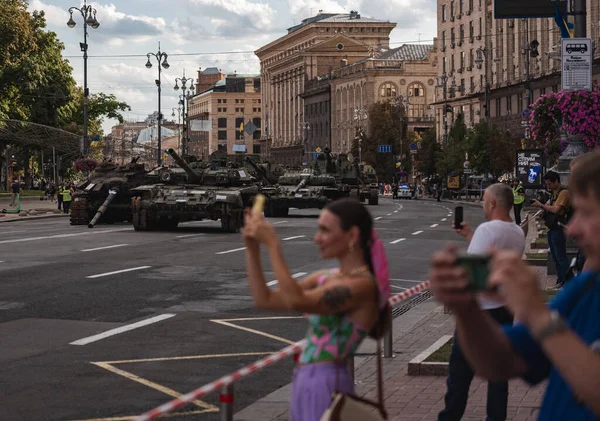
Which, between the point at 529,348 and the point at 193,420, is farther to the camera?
the point at 193,420

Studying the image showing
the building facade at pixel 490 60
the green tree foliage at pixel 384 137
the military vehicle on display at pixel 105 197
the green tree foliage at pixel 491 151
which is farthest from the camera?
the green tree foliage at pixel 384 137

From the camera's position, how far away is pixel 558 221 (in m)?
17.2

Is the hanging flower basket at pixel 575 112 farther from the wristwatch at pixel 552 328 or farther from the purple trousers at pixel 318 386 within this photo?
the wristwatch at pixel 552 328

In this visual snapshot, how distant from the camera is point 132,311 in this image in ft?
48.6

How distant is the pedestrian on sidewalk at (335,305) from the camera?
15.0ft

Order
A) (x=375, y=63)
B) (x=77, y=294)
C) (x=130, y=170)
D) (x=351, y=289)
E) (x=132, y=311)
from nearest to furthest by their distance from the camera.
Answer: (x=351, y=289) < (x=132, y=311) < (x=77, y=294) < (x=130, y=170) < (x=375, y=63)

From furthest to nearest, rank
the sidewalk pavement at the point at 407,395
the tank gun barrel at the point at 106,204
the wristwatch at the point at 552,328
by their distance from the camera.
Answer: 1. the tank gun barrel at the point at 106,204
2. the sidewalk pavement at the point at 407,395
3. the wristwatch at the point at 552,328

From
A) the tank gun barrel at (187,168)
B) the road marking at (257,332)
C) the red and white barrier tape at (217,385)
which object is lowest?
the road marking at (257,332)

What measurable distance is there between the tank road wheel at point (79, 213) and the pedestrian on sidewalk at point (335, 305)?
34706mm

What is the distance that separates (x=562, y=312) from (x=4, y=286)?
49.6ft

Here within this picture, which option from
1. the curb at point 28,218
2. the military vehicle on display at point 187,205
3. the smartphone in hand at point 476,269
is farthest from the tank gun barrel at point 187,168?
the smartphone in hand at point 476,269

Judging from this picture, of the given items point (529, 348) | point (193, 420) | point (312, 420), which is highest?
point (529, 348)

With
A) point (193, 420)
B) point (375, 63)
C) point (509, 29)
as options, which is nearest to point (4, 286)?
point (193, 420)

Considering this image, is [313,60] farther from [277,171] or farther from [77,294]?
[77,294]
